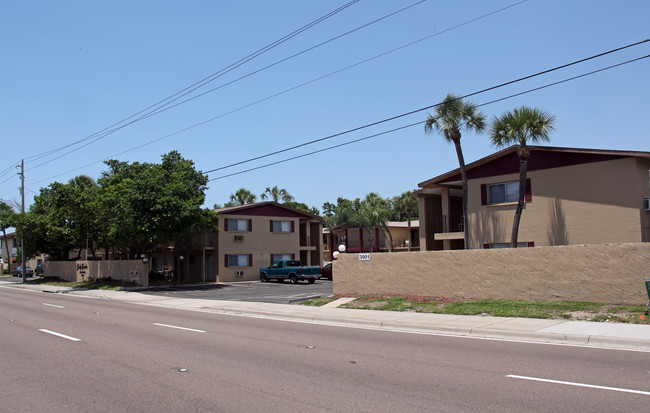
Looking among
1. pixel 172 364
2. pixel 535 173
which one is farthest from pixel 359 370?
pixel 535 173

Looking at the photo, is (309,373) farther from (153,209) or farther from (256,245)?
(256,245)

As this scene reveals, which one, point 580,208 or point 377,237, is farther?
point 377,237

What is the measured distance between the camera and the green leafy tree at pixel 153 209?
110 ft

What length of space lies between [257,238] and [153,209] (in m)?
11.4

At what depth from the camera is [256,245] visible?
43.1 m

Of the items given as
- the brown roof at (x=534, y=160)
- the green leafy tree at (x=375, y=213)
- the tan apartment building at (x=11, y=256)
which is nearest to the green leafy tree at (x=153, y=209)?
the brown roof at (x=534, y=160)

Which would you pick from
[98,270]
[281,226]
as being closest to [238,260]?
[281,226]

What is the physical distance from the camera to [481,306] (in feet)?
51.9

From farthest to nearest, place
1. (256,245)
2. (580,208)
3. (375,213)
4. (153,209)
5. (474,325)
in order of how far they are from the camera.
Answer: (375,213), (256,245), (153,209), (580,208), (474,325)

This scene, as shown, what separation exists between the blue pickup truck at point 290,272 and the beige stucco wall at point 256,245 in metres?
2.15

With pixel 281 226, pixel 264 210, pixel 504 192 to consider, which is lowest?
pixel 281 226

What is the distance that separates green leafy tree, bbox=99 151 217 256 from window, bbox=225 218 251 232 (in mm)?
3539

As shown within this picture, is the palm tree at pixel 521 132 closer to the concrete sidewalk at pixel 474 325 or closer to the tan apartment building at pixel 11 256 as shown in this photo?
the concrete sidewalk at pixel 474 325

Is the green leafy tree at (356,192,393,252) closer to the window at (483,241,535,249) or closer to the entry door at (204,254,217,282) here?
the entry door at (204,254,217,282)
